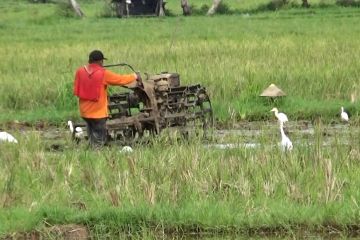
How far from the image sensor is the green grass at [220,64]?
454 inches

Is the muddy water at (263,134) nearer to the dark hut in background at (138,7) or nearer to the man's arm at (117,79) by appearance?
the man's arm at (117,79)

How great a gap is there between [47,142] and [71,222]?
3741mm

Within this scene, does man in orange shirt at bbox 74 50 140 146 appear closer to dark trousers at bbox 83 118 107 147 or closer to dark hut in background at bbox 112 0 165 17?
dark trousers at bbox 83 118 107 147

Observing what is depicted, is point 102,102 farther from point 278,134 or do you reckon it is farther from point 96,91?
point 278,134

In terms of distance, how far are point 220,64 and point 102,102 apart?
5.58 m

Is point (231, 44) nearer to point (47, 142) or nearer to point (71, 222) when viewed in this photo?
point (47, 142)

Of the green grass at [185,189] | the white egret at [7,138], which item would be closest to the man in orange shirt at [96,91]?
the white egret at [7,138]

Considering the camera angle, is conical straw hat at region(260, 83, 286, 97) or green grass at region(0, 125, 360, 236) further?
conical straw hat at region(260, 83, 286, 97)

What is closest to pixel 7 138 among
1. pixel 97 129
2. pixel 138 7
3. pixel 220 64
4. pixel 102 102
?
pixel 97 129

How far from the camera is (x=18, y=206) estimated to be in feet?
19.9

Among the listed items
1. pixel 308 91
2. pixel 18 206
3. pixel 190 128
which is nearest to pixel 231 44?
pixel 308 91

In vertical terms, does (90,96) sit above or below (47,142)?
above

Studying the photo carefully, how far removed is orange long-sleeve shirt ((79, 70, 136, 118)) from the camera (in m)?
8.50

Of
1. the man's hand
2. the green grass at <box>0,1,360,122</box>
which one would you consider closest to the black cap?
the man's hand
